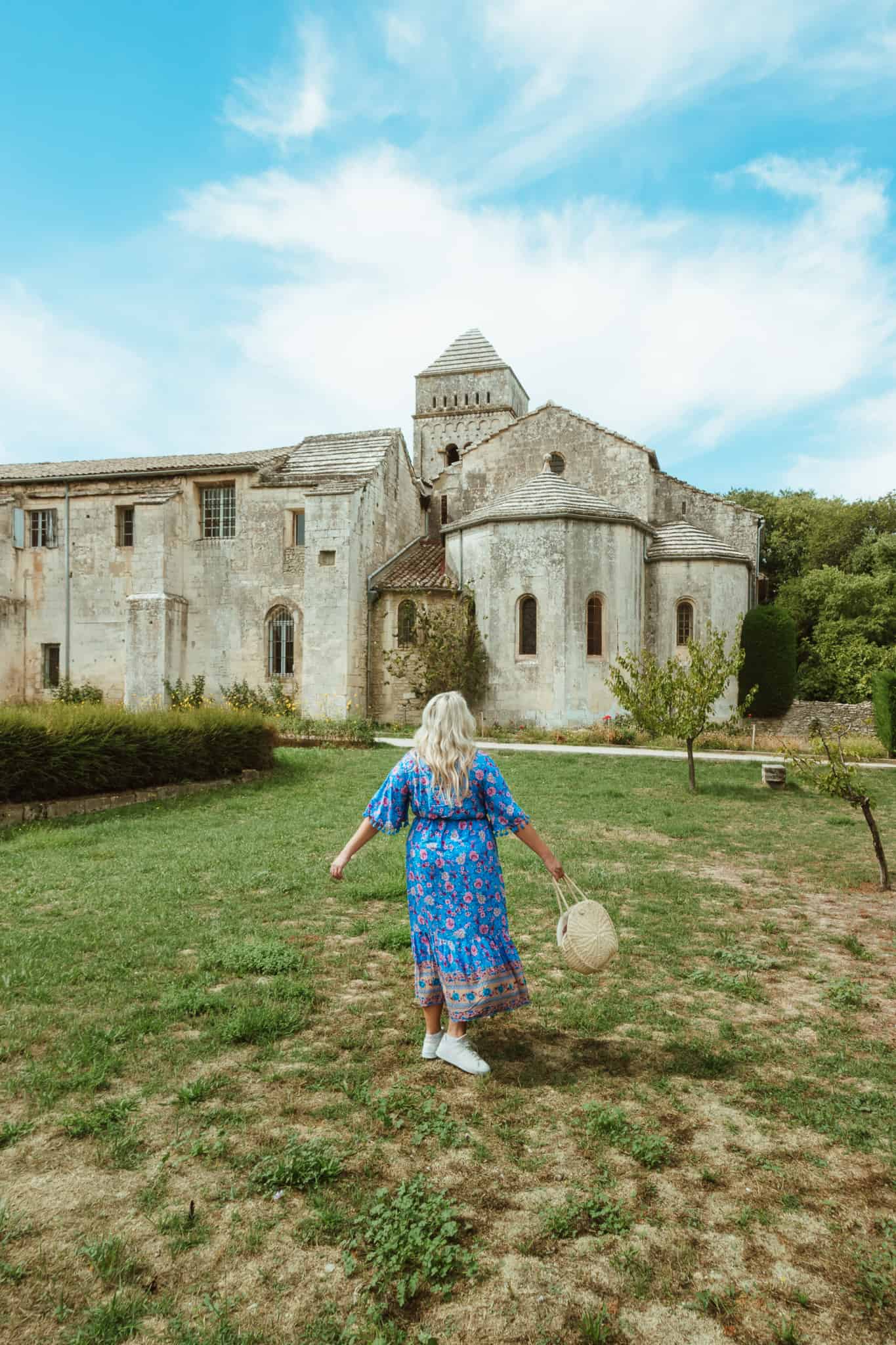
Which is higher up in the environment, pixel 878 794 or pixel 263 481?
pixel 263 481

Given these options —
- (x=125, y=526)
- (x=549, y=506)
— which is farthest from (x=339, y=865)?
(x=125, y=526)

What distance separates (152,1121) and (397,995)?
1852mm

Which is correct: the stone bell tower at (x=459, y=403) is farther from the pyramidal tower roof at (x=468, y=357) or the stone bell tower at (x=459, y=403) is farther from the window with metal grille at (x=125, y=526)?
the window with metal grille at (x=125, y=526)

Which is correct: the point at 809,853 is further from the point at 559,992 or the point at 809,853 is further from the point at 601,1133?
the point at 601,1133

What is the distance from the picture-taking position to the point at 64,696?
2630 cm

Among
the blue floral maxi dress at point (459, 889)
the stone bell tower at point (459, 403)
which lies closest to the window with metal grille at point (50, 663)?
the stone bell tower at point (459, 403)

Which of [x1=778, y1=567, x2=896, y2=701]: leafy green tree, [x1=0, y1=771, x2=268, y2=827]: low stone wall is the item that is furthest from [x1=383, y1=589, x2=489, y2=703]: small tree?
[x1=778, y1=567, x2=896, y2=701]: leafy green tree

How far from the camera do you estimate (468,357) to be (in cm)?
4028

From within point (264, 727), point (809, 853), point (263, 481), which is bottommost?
point (809, 853)

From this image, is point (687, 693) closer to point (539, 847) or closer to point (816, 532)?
point (539, 847)

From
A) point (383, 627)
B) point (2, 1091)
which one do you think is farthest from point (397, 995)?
point (383, 627)

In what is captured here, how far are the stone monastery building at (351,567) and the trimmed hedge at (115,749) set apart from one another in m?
10.1

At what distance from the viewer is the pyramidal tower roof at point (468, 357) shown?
3956 centimetres

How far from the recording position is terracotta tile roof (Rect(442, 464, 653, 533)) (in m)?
24.2
